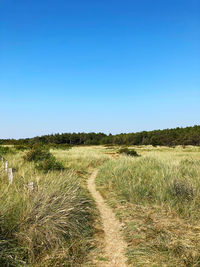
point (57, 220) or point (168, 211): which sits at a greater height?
point (57, 220)

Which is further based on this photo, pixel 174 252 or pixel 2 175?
pixel 2 175

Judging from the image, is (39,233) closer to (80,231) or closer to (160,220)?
(80,231)

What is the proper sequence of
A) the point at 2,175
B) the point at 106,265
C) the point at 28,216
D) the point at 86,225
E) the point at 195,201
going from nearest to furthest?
the point at 106,265, the point at 28,216, the point at 86,225, the point at 195,201, the point at 2,175

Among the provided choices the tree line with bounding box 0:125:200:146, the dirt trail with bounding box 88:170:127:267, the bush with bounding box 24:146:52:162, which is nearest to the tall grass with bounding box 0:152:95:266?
the dirt trail with bounding box 88:170:127:267

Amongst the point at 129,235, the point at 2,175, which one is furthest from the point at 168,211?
the point at 2,175

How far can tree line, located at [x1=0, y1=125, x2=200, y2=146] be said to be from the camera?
217 feet

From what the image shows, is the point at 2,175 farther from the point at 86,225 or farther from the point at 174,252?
the point at 174,252

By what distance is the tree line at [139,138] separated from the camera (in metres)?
66.0

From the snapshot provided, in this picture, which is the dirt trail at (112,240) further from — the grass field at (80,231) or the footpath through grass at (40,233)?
the footpath through grass at (40,233)

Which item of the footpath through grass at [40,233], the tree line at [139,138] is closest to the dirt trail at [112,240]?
the footpath through grass at [40,233]

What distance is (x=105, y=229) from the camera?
5180mm

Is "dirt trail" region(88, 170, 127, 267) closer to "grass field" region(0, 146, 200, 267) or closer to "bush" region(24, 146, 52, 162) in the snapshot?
"grass field" region(0, 146, 200, 267)

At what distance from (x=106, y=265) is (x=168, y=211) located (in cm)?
279

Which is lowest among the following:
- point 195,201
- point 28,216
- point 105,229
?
point 105,229
